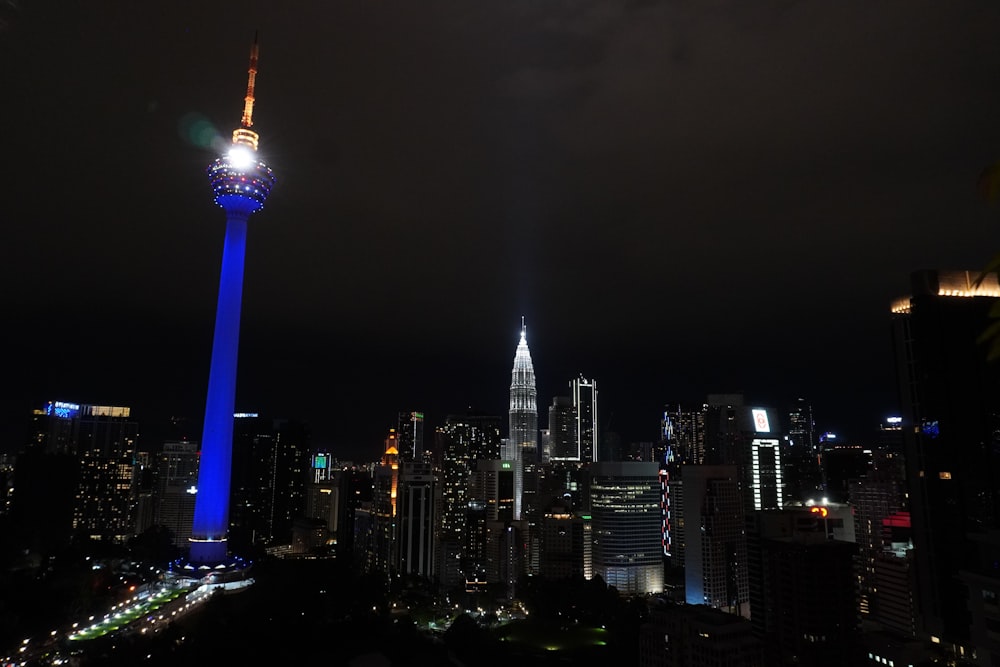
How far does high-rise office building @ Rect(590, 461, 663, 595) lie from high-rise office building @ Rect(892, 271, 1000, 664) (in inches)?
686

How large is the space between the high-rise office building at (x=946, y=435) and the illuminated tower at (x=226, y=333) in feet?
77.5

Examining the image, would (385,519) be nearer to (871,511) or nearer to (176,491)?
(176,491)

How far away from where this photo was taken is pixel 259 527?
44.1 m

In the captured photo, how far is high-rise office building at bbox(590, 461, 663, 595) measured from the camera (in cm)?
3516

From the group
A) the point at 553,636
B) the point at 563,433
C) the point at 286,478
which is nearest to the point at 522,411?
the point at 563,433

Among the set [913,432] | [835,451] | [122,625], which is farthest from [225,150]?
[835,451]

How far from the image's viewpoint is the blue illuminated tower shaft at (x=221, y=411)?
23922 millimetres

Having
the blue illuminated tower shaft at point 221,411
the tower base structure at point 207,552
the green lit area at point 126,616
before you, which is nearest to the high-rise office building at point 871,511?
the tower base structure at point 207,552

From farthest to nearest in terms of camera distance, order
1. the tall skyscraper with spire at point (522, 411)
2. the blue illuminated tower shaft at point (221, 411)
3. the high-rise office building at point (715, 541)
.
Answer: the tall skyscraper with spire at point (522, 411)
the high-rise office building at point (715, 541)
the blue illuminated tower shaft at point (221, 411)

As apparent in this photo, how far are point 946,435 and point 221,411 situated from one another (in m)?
25.1

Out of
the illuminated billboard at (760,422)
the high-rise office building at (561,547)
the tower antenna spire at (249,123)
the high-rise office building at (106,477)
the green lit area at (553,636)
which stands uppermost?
the tower antenna spire at (249,123)

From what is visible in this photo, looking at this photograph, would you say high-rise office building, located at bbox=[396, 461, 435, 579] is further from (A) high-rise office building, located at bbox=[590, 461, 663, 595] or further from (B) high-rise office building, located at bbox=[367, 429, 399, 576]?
(A) high-rise office building, located at bbox=[590, 461, 663, 595]

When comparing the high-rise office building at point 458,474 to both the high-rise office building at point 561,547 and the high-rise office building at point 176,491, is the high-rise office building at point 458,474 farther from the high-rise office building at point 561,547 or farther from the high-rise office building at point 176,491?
the high-rise office building at point 176,491

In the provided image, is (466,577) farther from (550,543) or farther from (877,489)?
(877,489)
